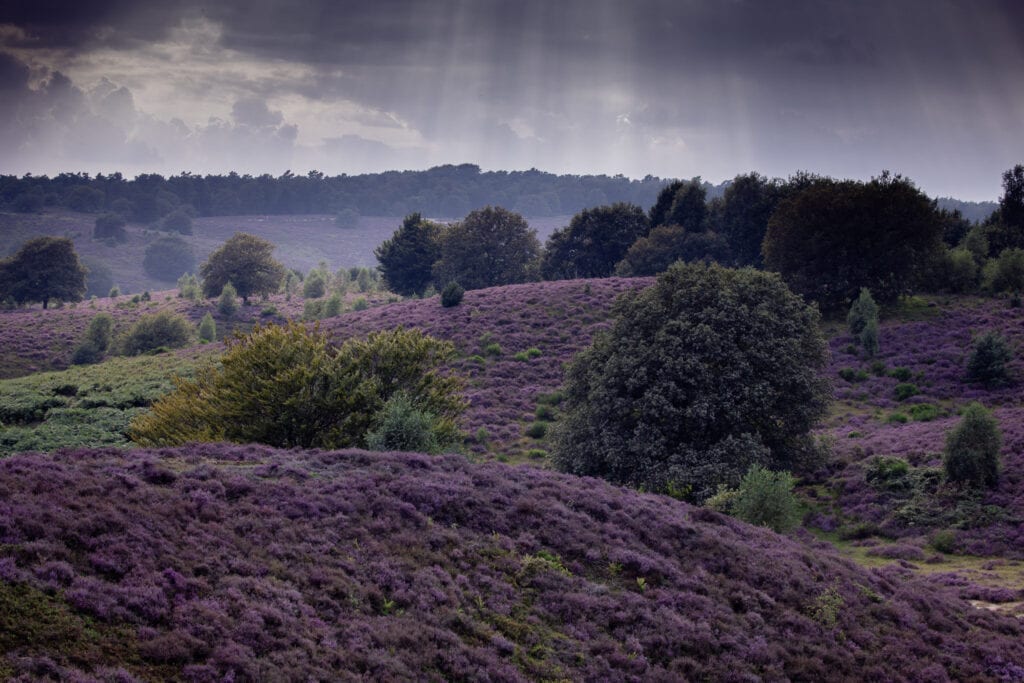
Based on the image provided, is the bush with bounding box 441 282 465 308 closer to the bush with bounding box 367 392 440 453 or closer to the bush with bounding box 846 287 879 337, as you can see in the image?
the bush with bounding box 846 287 879 337

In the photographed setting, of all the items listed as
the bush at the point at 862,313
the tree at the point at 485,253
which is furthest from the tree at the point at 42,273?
the bush at the point at 862,313

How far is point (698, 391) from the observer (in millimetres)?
33875

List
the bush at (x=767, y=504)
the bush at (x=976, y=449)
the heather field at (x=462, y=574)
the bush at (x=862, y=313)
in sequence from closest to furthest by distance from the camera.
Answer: the heather field at (x=462, y=574), the bush at (x=767, y=504), the bush at (x=976, y=449), the bush at (x=862, y=313)

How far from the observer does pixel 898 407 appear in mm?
46844

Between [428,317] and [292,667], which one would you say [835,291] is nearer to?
[428,317]

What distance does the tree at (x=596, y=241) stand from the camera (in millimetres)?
98875

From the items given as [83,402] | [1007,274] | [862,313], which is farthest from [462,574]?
[1007,274]

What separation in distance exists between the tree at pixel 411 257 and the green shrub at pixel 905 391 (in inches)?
2721

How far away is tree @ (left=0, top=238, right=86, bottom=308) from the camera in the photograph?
111 meters

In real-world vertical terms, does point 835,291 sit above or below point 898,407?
above

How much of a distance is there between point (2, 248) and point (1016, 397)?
223 meters

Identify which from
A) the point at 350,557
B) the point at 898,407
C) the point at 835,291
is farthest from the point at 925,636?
the point at 835,291

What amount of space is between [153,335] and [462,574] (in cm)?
8253

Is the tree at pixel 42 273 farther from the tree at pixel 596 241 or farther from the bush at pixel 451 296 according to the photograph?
the bush at pixel 451 296
